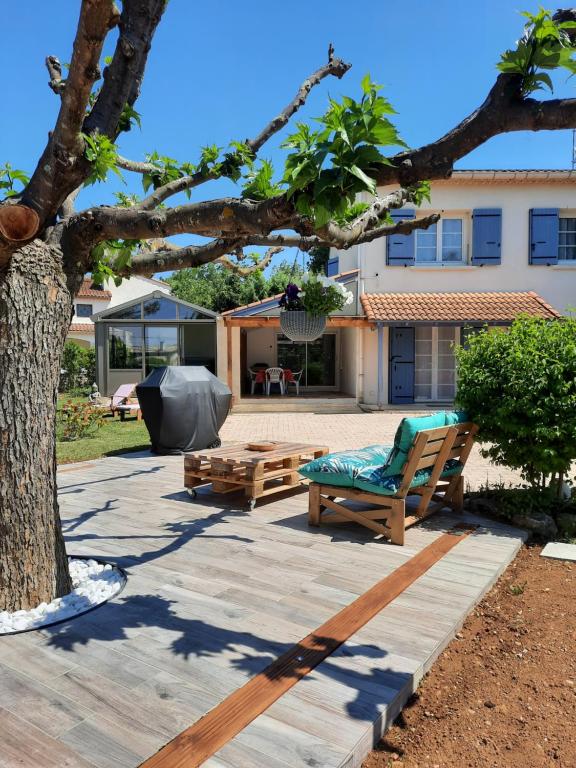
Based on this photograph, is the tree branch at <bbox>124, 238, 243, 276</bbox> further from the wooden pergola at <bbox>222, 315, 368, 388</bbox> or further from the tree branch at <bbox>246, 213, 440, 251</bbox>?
the wooden pergola at <bbox>222, 315, 368, 388</bbox>

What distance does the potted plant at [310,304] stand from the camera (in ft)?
17.8

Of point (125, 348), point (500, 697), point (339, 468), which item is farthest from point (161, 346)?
point (500, 697)

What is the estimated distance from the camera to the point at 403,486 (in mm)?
4730

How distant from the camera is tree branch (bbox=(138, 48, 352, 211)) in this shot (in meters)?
3.93

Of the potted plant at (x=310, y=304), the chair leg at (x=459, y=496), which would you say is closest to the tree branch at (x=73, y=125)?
the potted plant at (x=310, y=304)

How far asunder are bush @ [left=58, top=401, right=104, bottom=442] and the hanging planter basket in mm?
7175

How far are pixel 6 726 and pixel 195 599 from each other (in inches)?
56.2

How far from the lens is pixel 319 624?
3.32 meters

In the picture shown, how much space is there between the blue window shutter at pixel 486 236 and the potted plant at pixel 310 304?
39.5 feet

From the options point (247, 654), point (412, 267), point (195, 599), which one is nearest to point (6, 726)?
point (247, 654)

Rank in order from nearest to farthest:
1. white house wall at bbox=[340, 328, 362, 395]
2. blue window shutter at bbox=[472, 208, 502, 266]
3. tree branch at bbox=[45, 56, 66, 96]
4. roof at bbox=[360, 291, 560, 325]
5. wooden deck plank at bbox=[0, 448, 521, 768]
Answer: wooden deck plank at bbox=[0, 448, 521, 768] → tree branch at bbox=[45, 56, 66, 96] → roof at bbox=[360, 291, 560, 325] → blue window shutter at bbox=[472, 208, 502, 266] → white house wall at bbox=[340, 328, 362, 395]

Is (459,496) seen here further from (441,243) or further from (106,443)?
(441,243)

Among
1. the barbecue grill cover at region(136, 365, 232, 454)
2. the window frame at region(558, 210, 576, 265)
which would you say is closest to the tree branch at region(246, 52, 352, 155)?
the barbecue grill cover at region(136, 365, 232, 454)

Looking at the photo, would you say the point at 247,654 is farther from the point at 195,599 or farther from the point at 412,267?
the point at 412,267
